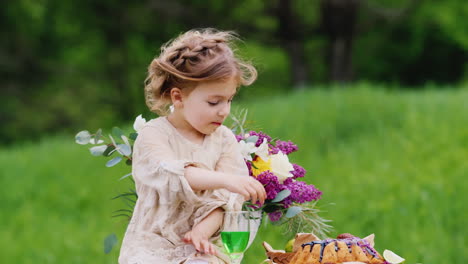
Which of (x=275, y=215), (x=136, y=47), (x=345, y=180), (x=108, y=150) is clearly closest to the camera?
(x=275, y=215)

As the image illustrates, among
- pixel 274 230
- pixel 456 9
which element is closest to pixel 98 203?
pixel 274 230

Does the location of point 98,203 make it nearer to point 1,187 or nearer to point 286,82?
point 1,187

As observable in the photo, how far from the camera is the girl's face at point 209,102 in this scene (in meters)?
2.63

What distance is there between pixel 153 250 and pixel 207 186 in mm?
336

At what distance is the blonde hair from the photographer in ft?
8.60

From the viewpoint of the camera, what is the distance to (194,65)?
2.65 m

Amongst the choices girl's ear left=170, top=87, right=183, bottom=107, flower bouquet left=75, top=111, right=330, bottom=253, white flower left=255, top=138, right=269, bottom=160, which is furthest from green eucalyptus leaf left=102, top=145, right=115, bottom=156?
white flower left=255, top=138, right=269, bottom=160

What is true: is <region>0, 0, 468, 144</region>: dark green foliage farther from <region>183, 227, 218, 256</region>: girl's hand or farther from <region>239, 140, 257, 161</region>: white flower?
<region>183, 227, 218, 256</region>: girl's hand

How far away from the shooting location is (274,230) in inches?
287

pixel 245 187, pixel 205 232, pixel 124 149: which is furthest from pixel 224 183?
pixel 124 149

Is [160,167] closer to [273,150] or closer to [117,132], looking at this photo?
[273,150]

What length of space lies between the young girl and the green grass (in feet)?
12.4

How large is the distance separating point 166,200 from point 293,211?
0.53 metres

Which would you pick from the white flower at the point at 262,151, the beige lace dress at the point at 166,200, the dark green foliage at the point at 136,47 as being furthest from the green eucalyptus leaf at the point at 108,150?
the dark green foliage at the point at 136,47
